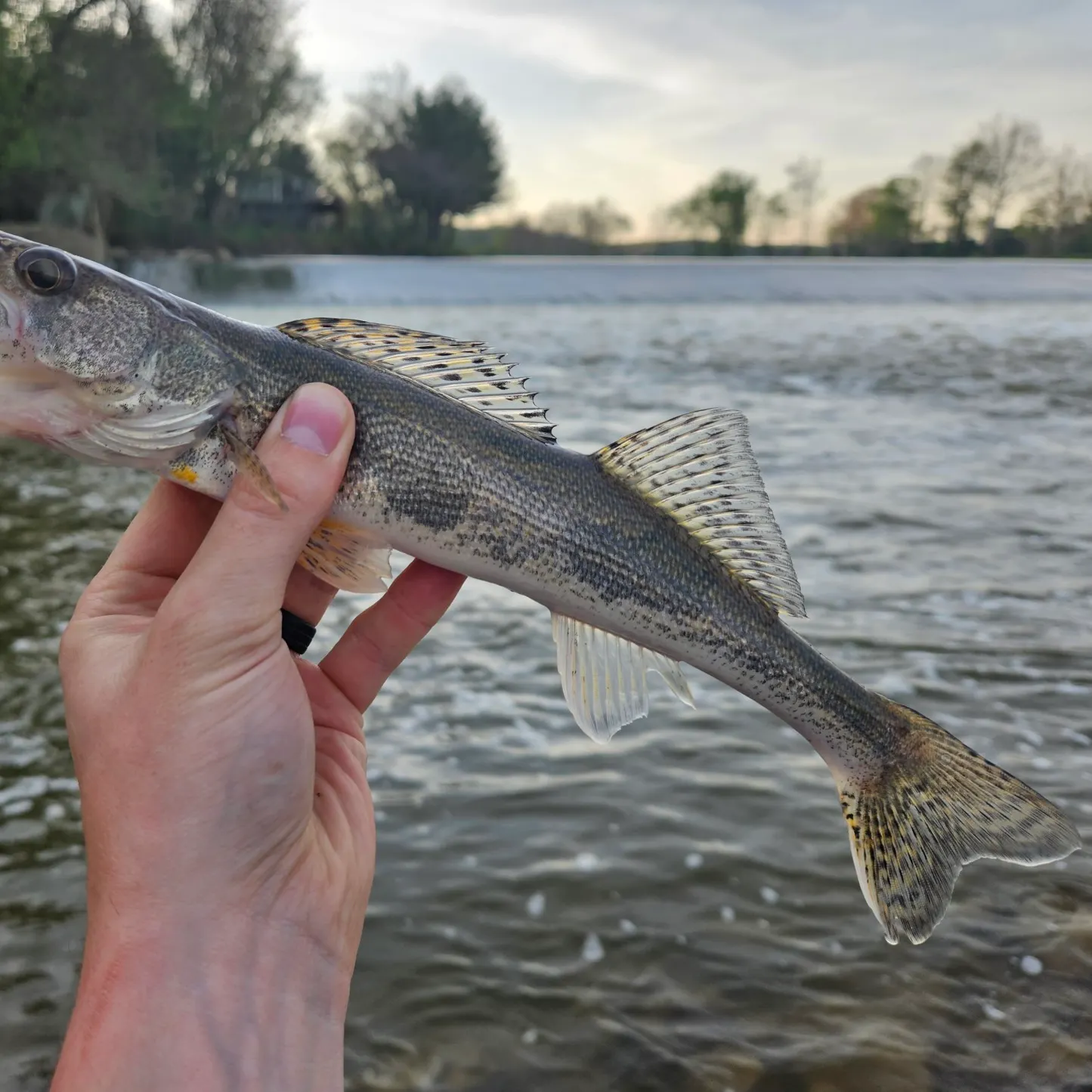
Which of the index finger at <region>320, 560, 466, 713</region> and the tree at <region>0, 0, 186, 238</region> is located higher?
the tree at <region>0, 0, 186, 238</region>

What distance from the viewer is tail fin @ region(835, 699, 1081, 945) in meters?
3.05

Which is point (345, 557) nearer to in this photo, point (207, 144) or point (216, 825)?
point (216, 825)

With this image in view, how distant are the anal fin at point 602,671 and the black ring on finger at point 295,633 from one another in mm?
887

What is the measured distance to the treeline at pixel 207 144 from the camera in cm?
4659

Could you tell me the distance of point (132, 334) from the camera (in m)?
2.66

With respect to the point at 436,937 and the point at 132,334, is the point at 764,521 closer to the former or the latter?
the point at 132,334

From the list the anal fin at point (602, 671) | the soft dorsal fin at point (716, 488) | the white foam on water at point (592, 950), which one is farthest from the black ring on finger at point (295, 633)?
the white foam on water at point (592, 950)

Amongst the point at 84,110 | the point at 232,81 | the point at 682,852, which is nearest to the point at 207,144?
the point at 232,81

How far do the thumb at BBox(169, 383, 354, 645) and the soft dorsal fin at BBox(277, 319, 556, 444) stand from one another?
273 mm

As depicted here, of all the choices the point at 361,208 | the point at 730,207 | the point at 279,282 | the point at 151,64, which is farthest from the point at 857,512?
the point at 730,207

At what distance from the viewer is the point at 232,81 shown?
63719mm

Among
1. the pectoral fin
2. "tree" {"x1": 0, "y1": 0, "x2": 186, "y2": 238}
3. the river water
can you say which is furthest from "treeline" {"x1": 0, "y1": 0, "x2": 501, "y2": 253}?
the pectoral fin

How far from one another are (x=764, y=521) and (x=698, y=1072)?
7.27ft

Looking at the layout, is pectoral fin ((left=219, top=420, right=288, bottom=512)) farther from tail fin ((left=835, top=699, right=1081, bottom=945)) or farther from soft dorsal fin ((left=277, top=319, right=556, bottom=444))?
tail fin ((left=835, top=699, right=1081, bottom=945))
